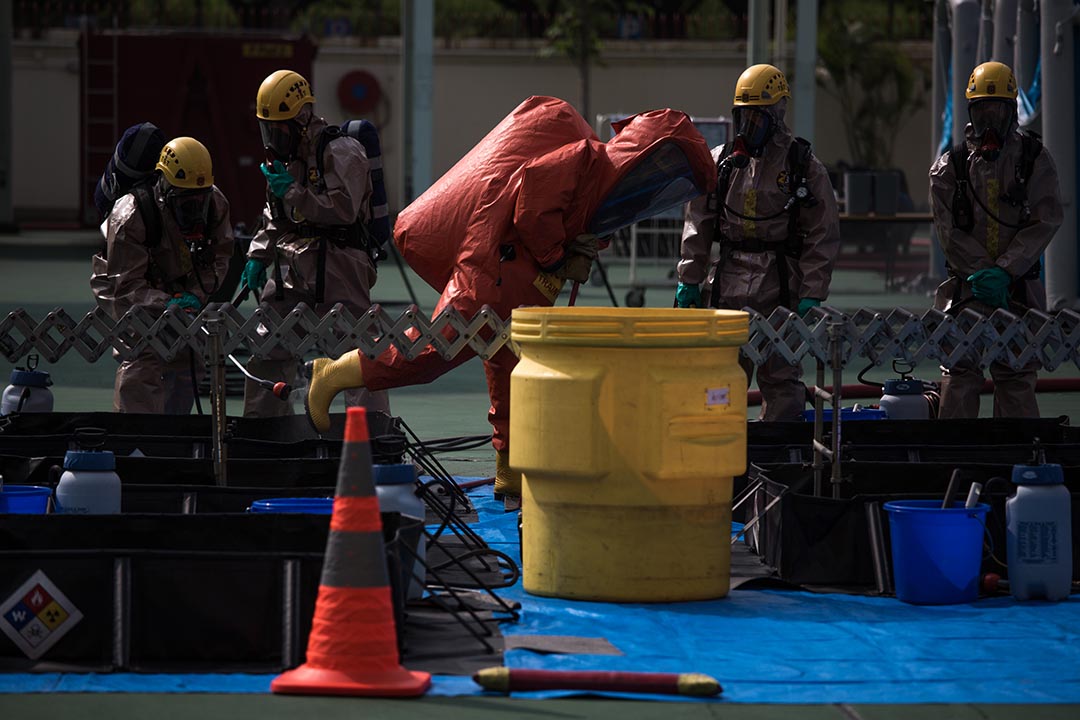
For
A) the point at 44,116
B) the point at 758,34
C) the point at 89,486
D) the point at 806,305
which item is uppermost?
the point at 758,34

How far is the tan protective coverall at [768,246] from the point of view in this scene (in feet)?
30.4

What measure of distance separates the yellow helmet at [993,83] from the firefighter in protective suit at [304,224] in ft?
10.9

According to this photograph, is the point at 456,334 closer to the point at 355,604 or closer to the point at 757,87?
the point at 757,87

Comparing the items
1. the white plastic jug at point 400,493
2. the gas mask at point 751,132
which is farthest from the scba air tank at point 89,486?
the gas mask at point 751,132

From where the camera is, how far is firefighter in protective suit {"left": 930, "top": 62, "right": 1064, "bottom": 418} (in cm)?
945

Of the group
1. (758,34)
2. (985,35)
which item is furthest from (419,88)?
(985,35)

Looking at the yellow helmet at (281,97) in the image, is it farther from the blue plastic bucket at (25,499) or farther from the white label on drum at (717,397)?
the white label on drum at (717,397)

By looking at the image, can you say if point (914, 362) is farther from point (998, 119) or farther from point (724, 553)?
point (724, 553)

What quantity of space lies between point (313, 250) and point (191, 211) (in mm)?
677

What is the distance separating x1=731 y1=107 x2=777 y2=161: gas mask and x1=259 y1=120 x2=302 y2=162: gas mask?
233 centimetres

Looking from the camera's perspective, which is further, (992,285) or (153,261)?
(153,261)

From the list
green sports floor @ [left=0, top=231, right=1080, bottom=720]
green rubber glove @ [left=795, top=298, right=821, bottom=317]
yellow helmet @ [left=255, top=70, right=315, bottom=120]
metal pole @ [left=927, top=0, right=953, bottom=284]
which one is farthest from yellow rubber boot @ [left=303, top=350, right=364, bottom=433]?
metal pole @ [left=927, top=0, right=953, bottom=284]

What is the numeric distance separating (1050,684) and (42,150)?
40.1 metres

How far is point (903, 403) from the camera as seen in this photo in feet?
31.8
